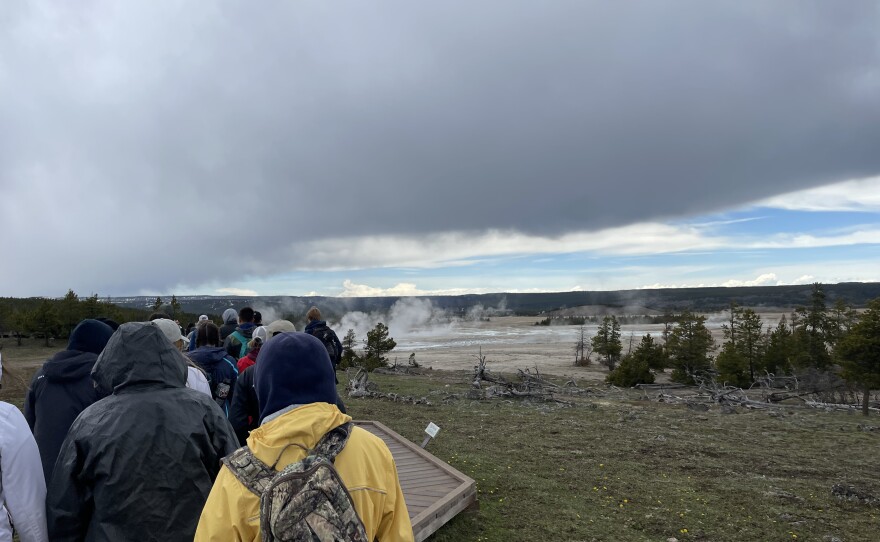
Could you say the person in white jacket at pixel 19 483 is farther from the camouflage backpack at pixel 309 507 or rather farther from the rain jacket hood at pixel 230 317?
the rain jacket hood at pixel 230 317

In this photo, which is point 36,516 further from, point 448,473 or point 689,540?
point 689,540

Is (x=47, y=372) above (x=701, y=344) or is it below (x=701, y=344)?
above

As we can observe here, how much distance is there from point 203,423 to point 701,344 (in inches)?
1382

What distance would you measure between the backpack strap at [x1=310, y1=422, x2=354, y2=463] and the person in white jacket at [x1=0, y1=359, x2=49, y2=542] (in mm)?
1612

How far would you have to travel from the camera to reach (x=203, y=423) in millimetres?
2549

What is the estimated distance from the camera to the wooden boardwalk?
539cm

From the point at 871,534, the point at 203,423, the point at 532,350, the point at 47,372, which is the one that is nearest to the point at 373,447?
the point at 203,423

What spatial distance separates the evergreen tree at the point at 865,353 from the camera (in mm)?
16172

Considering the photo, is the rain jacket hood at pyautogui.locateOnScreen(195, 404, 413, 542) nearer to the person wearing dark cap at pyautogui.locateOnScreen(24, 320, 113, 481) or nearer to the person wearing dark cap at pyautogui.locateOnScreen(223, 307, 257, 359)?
the person wearing dark cap at pyautogui.locateOnScreen(24, 320, 113, 481)

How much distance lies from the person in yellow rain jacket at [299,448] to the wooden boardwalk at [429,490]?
141 inches

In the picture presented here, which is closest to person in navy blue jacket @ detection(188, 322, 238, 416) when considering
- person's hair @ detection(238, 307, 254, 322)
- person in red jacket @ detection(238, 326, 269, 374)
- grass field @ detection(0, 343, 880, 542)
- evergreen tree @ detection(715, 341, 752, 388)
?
person in red jacket @ detection(238, 326, 269, 374)

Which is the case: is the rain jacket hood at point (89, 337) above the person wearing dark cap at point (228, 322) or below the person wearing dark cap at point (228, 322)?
above

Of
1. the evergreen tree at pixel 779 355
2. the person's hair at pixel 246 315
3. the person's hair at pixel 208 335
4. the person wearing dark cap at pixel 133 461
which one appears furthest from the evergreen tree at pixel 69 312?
the evergreen tree at pixel 779 355

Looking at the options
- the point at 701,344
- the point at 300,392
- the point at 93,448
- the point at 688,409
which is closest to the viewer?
the point at 300,392
